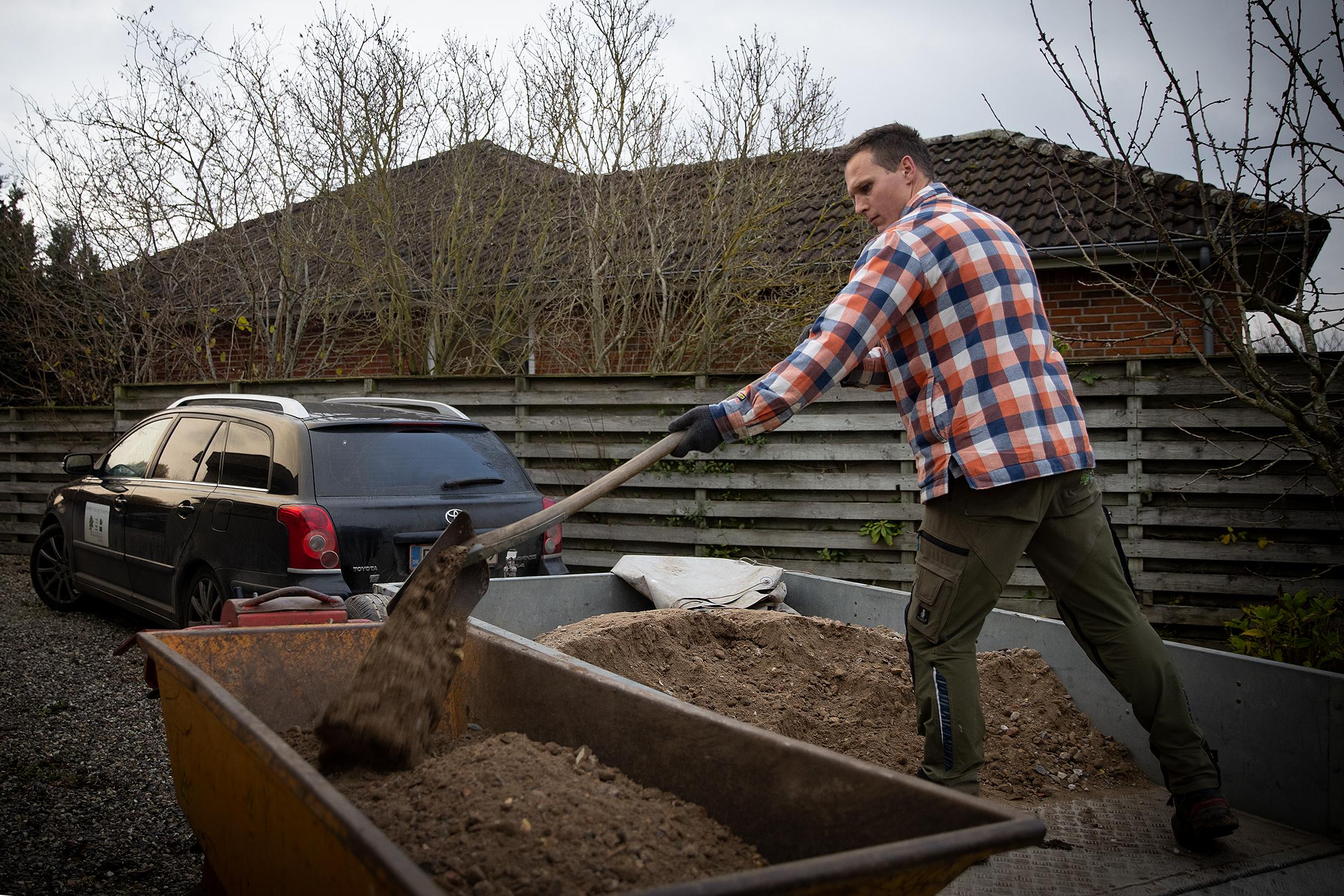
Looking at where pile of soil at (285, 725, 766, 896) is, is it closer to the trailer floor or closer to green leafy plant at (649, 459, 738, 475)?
the trailer floor

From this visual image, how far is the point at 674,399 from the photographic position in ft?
25.4

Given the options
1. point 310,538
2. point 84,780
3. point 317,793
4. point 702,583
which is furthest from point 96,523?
point 317,793

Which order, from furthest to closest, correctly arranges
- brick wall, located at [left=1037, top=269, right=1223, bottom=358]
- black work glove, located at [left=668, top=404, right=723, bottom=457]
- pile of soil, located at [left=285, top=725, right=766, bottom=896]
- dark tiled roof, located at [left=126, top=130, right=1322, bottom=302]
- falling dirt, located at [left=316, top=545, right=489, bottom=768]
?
1. brick wall, located at [left=1037, top=269, right=1223, bottom=358]
2. dark tiled roof, located at [left=126, top=130, right=1322, bottom=302]
3. black work glove, located at [left=668, top=404, right=723, bottom=457]
4. falling dirt, located at [left=316, top=545, right=489, bottom=768]
5. pile of soil, located at [left=285, top=725, right=766, bottom=896]

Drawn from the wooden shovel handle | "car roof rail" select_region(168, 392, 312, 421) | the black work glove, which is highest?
"car roof rail" select_region(168, 392, 312, 421)

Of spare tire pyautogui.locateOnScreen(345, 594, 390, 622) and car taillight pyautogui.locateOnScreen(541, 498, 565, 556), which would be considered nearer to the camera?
spare tire pyautogui.locateOnScreen(345, 594, 390, 622)

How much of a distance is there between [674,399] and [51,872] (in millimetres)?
5361

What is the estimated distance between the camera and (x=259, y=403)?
19.3 ft

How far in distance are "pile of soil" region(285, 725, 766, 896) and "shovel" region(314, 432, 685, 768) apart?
0.26ft

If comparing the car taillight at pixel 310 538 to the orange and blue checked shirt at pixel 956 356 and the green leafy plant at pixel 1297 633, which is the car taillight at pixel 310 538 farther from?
the green leafy plant at pixel 1297 633

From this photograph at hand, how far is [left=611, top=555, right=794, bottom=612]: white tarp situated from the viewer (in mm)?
4660

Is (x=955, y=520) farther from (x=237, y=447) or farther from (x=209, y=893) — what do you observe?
(x=237, y=447)

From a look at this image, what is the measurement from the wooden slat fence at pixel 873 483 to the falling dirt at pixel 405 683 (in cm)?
439

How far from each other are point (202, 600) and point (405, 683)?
356cm

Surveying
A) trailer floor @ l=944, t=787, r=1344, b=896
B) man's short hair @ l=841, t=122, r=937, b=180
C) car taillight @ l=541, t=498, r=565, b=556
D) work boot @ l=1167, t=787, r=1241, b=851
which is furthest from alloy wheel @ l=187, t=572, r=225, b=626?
work boot @ l=1167, t=787, r=1241, b=851
